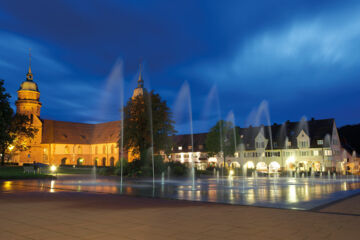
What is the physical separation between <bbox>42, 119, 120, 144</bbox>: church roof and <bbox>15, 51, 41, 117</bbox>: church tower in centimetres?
653

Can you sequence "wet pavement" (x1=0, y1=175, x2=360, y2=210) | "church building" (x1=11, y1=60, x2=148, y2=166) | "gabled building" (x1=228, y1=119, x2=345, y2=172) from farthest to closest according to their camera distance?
"church building" (x1=11, y1=60, x2=148, y2=166) < "gabled building" (x1=228, y1=119, x2=345, y2=172) < "wet pavement" (x1=0, y1=175, x2=360, y2=210)

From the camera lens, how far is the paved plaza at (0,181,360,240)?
792 centimetres

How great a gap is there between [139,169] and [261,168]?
42.9 meters

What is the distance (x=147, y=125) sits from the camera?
44.7m

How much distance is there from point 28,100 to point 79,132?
64.0ft

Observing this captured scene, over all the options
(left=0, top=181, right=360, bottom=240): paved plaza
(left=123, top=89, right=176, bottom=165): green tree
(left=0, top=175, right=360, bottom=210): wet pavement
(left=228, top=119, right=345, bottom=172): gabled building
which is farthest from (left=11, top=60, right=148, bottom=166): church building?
(left=0, top=181, right=360, bottom=240): paved plaza

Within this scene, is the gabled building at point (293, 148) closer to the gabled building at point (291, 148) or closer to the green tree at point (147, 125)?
the gabled building at point (291, 148)

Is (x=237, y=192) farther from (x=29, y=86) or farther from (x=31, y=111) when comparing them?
(x=29, y=86)

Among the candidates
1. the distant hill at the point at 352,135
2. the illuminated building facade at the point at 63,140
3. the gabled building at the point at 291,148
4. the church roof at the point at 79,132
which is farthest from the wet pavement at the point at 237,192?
the distant hill at the point at 352,135

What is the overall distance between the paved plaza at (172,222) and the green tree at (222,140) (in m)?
55.1

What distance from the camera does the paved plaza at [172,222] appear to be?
792 cm

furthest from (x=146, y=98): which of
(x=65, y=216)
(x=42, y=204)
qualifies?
(x=65, y=216)

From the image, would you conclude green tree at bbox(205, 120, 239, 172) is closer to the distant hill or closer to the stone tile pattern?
the stone tile pattern

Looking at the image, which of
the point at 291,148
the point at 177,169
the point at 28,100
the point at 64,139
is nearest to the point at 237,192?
the point at 177,169
